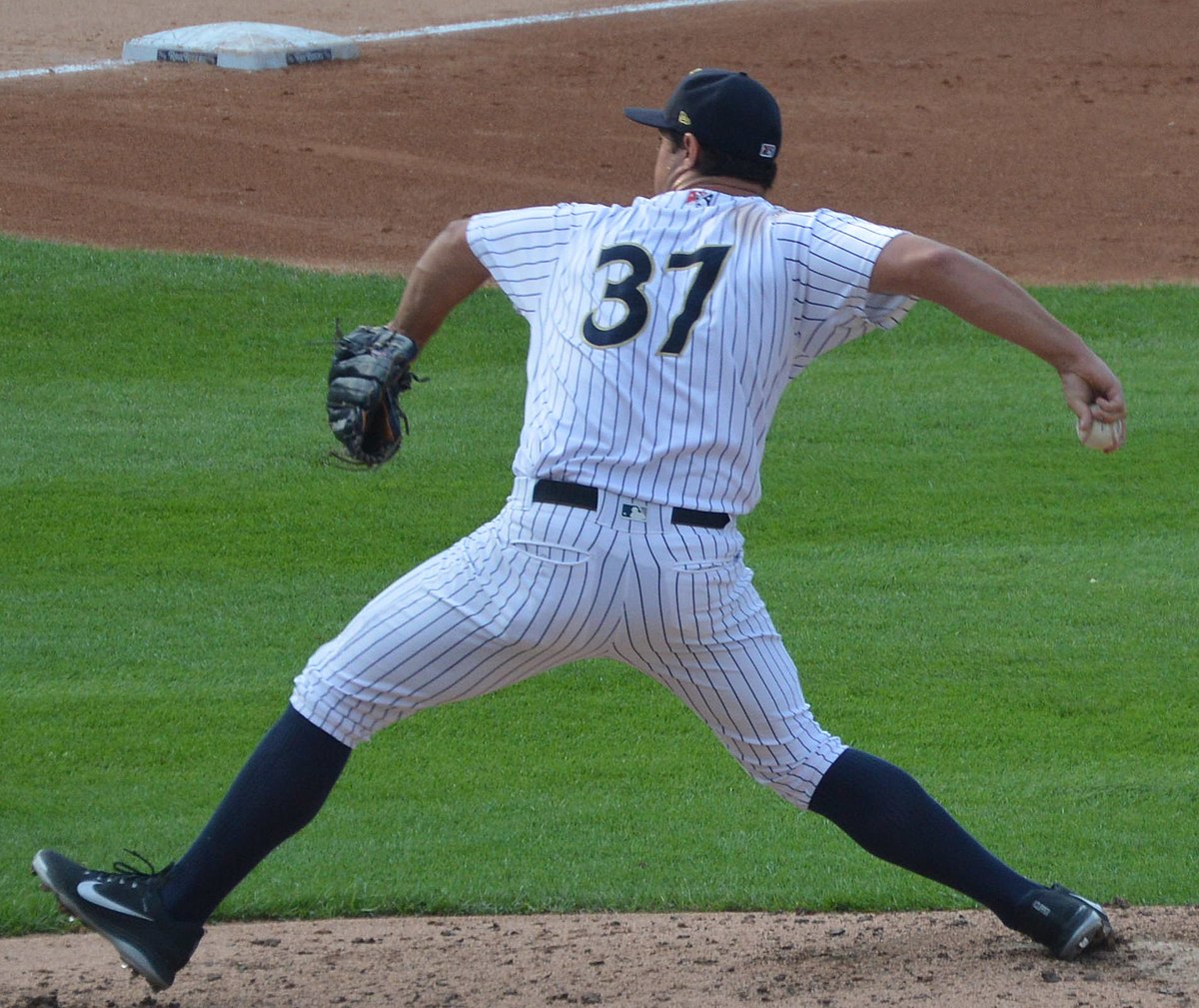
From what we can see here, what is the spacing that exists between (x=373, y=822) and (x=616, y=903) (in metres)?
0.79

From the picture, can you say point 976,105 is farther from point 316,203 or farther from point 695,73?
point 695,73

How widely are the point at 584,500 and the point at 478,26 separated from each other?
16.1 m

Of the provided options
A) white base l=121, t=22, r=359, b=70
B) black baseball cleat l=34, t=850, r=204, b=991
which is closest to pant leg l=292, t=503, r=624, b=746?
black baseball cleat l=34, t=850, r=204, b=991

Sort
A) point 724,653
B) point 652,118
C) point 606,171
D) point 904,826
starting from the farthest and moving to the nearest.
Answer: point 606,171 < point 904,826 < point 652,118 < point 724,653

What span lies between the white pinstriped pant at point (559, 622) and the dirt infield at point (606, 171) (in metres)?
0.60

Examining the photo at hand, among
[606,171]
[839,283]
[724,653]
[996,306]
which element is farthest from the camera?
[606,171]

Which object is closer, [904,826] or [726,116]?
[726,116]

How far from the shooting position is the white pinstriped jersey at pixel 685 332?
275 cm

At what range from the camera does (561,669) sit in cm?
544

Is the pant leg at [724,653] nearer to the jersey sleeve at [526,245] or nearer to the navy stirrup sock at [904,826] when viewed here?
the navy stirrup sock at [904,826]

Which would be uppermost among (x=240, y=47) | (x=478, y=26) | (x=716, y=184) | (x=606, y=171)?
(x=478, y=26)

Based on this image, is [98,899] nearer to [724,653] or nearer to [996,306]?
[724,653]

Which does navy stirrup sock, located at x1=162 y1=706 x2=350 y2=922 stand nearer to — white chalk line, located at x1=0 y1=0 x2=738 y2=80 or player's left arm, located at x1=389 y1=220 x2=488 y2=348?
player's left arm, located at x1=389 y1=220 x2=488 y2=348

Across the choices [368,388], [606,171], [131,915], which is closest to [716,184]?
[368,388]
